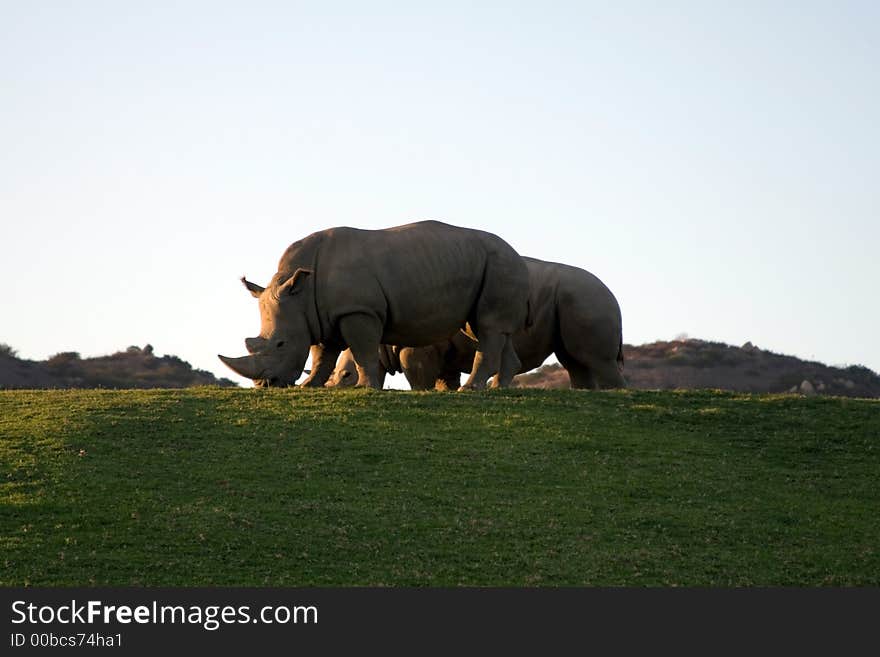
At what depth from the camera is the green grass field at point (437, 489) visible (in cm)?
1858

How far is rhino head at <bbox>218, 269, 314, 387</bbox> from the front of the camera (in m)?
26.9

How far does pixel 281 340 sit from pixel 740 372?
122 feet

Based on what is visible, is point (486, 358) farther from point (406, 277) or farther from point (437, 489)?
point (437, 489)

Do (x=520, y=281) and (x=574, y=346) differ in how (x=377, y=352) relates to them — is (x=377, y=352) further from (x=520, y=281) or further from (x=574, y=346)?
(x=574, y=346)

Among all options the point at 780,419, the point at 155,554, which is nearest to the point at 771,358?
the point at 780,419

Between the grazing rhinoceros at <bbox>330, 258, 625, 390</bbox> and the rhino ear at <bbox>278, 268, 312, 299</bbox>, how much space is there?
3.93 m

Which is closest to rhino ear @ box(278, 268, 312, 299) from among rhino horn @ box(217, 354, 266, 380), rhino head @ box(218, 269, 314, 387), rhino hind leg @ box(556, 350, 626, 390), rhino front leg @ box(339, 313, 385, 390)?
rhino head @ box(218, 269, 314, 387)

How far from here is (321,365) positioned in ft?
91.7

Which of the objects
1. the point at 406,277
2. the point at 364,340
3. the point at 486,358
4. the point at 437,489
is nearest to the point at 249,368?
the point at 364,340

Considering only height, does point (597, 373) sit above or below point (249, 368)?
above

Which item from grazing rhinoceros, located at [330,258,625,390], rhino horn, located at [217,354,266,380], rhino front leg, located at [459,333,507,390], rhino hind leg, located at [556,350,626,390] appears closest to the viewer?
rhino horn, located at [217,354,266,380]

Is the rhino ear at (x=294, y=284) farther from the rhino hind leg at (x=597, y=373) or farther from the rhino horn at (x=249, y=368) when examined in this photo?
the rhino hind leg at (x=597, y=373)

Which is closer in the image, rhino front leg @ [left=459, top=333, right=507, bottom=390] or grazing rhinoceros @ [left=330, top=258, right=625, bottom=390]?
rhino front leg @ [left=459, top=333, right=507, bottom=390]

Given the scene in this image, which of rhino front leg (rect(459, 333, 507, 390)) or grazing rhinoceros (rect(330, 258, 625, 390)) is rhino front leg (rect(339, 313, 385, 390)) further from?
grazing rhinoceros (rect(330, 258, 625, 390))
